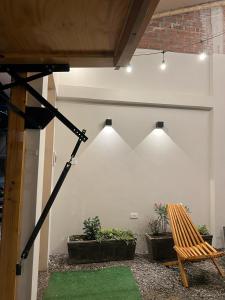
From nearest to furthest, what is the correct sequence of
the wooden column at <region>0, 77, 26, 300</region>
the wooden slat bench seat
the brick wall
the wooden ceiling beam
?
the wooden ceiling beam → the wooden column at <region>0, 77, 26, 300</region> → the wooden slat bench seat → the brick wall

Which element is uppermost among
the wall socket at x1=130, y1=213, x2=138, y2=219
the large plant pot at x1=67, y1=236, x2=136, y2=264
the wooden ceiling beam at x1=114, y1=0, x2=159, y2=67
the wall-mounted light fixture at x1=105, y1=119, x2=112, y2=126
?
the wall-mounted light fixture at x1=105, y1=119, x2=112, y2=126

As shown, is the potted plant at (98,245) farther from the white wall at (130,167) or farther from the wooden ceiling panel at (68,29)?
the wooden ceiling panel at (68,29)

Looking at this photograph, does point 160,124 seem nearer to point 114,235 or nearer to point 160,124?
point 160,124

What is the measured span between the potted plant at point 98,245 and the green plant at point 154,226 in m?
0.43

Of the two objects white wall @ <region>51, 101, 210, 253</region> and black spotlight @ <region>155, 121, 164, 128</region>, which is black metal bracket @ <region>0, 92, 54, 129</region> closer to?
white wall @ <region>51, 101, 210, 253</region>

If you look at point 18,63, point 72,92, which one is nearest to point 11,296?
point 18,63

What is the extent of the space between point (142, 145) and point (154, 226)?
4.61ft

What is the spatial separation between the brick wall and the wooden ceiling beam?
3996mm

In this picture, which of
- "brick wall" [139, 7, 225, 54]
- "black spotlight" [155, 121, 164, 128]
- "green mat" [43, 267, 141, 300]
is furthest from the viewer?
"brick wall" [139, 7, 225, 54]

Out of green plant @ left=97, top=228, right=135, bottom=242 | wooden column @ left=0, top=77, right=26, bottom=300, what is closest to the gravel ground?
green plant @ left=97, top=228, right=135, bottom=242

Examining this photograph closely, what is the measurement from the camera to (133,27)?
94 cm

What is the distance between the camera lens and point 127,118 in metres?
4.40

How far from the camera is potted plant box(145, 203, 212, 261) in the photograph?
385 centimetres

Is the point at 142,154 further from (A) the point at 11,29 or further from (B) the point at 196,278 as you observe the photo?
(A) the point at 11,29
